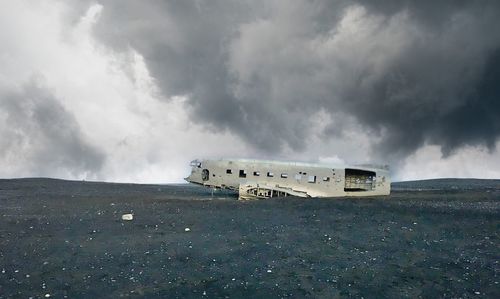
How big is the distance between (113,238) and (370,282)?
14.5 meters

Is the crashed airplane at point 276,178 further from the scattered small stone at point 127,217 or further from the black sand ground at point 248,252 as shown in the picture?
the scattered small stone at point 127,217

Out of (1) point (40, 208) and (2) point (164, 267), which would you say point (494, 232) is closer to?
(2) point (164, 267)

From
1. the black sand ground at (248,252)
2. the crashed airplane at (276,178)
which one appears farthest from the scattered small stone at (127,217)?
the crashed airplane at (276,178)

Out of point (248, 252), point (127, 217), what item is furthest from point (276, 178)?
point (248, 252)

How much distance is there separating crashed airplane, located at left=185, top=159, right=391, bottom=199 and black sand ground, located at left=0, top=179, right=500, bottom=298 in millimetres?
8188

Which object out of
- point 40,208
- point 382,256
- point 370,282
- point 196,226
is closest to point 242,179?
point 196,226

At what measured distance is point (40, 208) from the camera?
97.2 feet

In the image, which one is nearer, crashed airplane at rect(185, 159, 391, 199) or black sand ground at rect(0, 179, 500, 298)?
black sand ground at rect(0, 179, 500, 298)

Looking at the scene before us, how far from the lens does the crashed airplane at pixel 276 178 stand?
3834 centimetres

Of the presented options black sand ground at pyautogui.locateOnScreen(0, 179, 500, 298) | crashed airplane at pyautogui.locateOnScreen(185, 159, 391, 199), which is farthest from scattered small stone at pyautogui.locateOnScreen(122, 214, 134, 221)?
crashed airplane at pyautogui.locateOnScreen(185, 159, 391, 199)

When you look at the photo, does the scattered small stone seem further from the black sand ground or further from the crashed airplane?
the crashed airplane

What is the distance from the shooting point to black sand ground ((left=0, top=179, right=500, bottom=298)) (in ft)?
48.4

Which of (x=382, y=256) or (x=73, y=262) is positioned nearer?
(x=73, y=262)

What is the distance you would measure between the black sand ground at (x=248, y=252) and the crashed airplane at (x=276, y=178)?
8.19 meters
